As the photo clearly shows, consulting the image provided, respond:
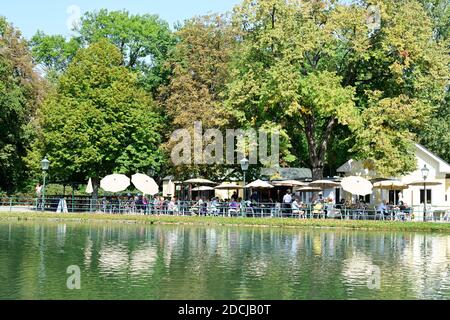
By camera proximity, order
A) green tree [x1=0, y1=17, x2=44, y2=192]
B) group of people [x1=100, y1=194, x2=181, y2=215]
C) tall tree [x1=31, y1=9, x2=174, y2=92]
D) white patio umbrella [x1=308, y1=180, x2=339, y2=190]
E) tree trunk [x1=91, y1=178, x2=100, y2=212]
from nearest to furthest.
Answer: white patio umbrella [x1=308, y1=180, x2=339, y2=190] → group of people [x1=100, y1=194, x2=181, y2=215] → tree trunk [x1=91, y1=178, x2=100, y2=212] → green tree [x1=0, y1=17, x2=44, y2=192] → tall tree [x1=31, y1=9, x2=174, y2=92]

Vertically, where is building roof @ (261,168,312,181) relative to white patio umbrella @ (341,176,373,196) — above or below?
above

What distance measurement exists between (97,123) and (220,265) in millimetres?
34227

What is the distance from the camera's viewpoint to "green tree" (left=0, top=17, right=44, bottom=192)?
57.6m

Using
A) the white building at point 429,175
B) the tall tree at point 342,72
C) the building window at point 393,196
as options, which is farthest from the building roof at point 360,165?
the tall tree at point 342,72

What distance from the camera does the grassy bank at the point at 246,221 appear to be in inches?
1479

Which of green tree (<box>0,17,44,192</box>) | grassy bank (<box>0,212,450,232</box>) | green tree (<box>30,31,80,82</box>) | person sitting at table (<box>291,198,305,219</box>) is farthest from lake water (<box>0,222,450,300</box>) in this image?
green tree (<box>30,31,80,82</box>)

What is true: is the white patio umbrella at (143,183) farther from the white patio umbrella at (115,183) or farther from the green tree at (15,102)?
the green tree at (15,102)

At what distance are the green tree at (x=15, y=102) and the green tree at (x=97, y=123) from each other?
416 centimetres

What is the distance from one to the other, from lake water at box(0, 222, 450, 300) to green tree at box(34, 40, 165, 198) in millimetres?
19156

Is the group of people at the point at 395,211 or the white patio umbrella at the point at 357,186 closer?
the group of people at the point at 395,211

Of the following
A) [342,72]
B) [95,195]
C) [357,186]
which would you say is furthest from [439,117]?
[95,195]

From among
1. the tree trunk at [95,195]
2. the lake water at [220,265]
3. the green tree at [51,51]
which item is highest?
the green tree at [51,51]

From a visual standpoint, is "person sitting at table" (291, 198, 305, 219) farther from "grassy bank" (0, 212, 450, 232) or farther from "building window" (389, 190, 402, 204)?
"building window" (389, 190, 402, 204)

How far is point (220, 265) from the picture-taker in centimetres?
2023
